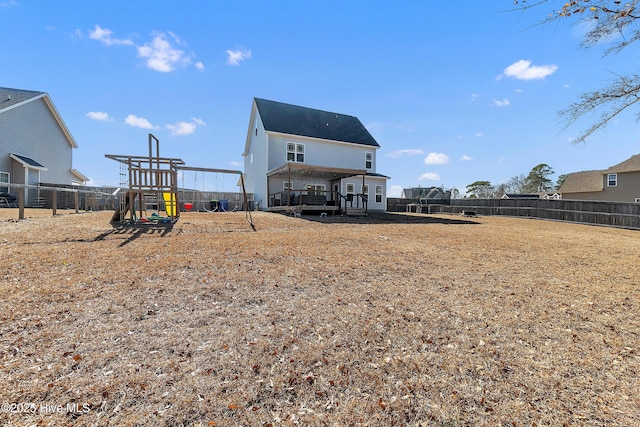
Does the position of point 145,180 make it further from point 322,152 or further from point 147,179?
point 322,152

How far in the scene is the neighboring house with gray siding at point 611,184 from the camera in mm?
25484

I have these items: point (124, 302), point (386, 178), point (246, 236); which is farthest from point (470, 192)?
point (124, 302)

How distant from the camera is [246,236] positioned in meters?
7.76

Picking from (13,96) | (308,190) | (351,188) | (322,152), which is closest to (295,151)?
(322,152)

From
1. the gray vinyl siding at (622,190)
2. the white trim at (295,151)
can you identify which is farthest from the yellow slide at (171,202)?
the gray vinyl siding at (622,190)

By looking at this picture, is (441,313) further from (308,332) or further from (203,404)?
(203,404)

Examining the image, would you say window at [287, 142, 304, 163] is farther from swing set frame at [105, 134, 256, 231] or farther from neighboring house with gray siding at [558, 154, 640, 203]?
neighboring house with gray siding at [558, 154, 640, 203]

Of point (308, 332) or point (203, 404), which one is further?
point (308, 332)

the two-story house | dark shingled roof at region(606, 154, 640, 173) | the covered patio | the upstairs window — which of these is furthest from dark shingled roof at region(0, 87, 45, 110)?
dark shingled roof at region(606, 154, 640, 173)

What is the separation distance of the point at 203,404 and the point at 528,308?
379cm

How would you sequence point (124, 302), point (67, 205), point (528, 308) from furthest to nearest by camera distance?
1. point (67, 205)
2. point (528, 308)
3. point (124, 302)

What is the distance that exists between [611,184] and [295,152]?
3003 cm

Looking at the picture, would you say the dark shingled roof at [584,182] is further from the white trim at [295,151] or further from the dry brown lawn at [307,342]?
the dry brown lawn at [307,342]

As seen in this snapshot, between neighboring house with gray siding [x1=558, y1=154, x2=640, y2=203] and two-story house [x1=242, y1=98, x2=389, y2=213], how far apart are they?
22.6 meters
